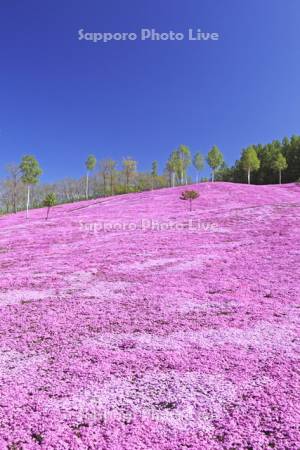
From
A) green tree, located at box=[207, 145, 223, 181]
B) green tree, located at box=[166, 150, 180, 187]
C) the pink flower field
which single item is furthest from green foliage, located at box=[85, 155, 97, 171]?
the pink flower field

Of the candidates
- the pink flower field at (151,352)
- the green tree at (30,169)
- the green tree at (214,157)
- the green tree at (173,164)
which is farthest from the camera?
the green tree at (173,164)

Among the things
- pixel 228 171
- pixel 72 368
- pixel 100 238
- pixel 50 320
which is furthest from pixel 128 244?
pixel 228 171

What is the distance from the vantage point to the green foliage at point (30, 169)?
47.5 metres

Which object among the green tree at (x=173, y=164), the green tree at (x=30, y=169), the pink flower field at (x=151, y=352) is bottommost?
the pink flower field at (x=151, y=352)

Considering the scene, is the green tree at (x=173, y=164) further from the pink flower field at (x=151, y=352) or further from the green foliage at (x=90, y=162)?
the pink flower field at (x=151, y=352)

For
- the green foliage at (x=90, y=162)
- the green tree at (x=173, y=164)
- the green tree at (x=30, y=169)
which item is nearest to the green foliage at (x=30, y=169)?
the green tree at (x=30, y=169)

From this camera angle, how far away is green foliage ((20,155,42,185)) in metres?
47.5

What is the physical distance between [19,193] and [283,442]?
100 m

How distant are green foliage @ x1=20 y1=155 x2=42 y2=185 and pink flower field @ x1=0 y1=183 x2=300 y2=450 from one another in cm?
3756

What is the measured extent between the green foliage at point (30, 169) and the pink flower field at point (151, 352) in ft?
123

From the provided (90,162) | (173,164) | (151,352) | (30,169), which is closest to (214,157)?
(173,164)

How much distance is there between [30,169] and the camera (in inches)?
1897

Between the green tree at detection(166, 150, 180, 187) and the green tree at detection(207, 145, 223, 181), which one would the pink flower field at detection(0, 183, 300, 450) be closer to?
the green tree at detection(207, 145, 223, 181)

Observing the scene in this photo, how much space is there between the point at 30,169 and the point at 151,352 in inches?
1909
